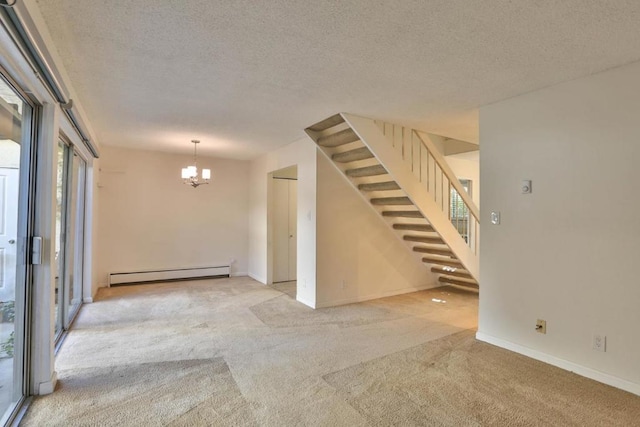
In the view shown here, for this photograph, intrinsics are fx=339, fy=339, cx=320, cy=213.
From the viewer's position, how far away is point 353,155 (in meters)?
4.31

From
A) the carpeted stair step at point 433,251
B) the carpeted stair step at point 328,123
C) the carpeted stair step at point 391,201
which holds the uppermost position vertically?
the carpeted stair step at point 328,123

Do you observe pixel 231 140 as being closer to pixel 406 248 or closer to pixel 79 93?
pixel 79 93

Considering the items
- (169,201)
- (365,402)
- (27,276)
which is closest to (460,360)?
(365,402)

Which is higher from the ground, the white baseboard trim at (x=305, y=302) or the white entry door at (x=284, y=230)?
the white entry door at (x=284, y=230)

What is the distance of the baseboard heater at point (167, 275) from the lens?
561cm

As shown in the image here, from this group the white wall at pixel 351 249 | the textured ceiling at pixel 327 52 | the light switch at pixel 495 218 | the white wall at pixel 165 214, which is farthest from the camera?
the white wall at pixel 165 214

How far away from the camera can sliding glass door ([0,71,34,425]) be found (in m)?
2.04

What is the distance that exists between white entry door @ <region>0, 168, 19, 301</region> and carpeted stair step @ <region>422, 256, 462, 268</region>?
4584 mm

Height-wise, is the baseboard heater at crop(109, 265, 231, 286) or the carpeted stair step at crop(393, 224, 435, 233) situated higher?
the carpeted stair step at crop(393, 224, 435, 233)

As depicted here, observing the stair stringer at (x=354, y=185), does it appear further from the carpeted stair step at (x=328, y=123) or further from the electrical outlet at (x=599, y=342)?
the electrical outlet at (x=599, y=342)

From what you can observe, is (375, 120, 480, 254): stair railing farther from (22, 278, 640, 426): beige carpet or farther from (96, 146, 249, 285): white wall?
(96, 146, 249, 285): white wall

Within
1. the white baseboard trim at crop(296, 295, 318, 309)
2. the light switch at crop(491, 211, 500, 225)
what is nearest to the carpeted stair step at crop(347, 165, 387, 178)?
the light switch at crop(491, 211, 500, 225)

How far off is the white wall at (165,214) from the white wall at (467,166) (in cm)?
398

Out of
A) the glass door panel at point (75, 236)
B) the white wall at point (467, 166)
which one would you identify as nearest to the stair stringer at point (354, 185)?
the white wall at point (467, 166)
